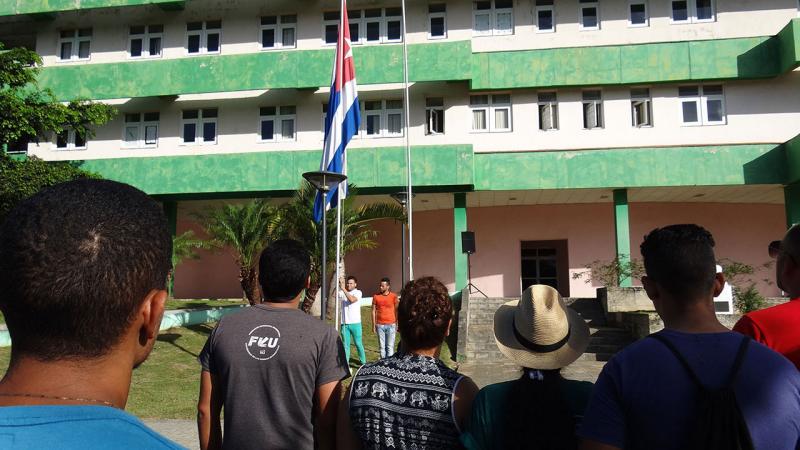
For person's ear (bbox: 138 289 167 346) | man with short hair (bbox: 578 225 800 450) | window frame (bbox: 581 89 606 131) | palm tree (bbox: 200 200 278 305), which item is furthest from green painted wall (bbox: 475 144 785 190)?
person's ear (bbox: 138 289 167 346)

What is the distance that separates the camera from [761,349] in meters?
1.84

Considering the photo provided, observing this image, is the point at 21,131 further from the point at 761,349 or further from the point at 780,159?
the point at 780,159

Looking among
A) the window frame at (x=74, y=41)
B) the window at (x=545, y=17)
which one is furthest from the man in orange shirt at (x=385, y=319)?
the window frame at (x=74, y=41)

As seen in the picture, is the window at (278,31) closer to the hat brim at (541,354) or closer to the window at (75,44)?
the window at (75,44)

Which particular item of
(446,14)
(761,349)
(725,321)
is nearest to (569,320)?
(761,349)

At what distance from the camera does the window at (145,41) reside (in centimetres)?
2108

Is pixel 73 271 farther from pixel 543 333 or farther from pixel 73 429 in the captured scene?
pixel 543 333

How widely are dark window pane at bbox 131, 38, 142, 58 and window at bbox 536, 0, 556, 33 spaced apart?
47.8 ft

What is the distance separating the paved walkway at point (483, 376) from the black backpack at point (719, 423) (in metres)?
5.58

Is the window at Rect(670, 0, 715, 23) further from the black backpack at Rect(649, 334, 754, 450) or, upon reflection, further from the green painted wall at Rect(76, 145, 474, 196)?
the black backpack at Rect(649, 334, 754, 450)

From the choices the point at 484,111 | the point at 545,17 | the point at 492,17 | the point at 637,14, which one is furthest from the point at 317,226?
the point at 637,14

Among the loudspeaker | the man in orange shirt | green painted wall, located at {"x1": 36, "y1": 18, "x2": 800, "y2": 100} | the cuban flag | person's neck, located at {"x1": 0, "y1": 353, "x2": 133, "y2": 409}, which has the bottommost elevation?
the man in orange shirt

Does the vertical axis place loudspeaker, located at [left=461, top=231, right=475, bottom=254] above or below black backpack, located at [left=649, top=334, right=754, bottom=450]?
above

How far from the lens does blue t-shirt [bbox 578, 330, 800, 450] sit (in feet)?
5.80
